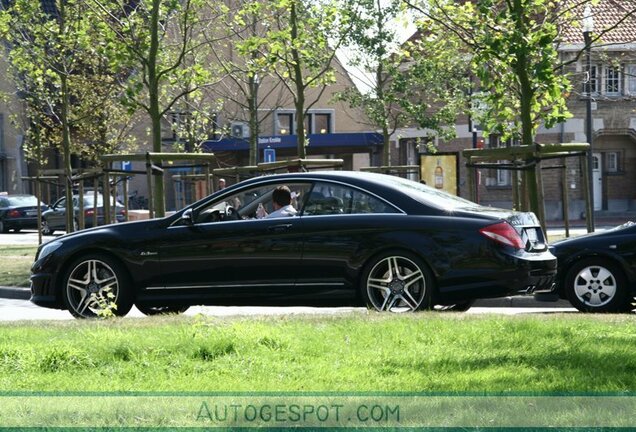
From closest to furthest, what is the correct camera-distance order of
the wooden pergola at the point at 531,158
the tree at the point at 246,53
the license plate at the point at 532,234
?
1. the license plate at the point at 532,234
2. the wooden pergola at the point at 531,158
3. the tree at the point at 246,53

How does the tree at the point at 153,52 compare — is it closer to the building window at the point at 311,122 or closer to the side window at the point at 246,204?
the side window at the point at 246,204

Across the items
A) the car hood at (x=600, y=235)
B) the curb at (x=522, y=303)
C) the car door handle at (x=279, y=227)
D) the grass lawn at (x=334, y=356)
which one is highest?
the car door handle at (x=279, y=227)

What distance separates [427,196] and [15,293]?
10367 mm

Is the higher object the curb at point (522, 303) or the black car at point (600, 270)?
the black car at point (600, 270)

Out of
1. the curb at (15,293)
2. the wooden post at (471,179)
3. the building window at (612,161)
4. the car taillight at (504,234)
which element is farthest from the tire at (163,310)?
the building window at (612,161)

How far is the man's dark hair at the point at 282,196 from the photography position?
42.8ft

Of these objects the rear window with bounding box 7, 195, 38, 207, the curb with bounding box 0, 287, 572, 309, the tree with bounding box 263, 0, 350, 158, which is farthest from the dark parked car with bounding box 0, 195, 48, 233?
the curb with bounding box 0, 287, 572, 309

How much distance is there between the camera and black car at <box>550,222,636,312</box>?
45.0 ft

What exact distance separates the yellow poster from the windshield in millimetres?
17673

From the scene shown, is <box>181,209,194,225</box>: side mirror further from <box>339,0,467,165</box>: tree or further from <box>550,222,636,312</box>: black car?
<box>339,0,467,165</box>: tree

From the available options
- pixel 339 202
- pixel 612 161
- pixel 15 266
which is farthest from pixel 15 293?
pixel 612 161

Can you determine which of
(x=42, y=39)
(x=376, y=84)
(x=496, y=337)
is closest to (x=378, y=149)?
(x=376, y=84)

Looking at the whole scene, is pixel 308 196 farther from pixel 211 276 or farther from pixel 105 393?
pixel 105 393

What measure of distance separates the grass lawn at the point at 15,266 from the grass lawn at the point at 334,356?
1220 cm
